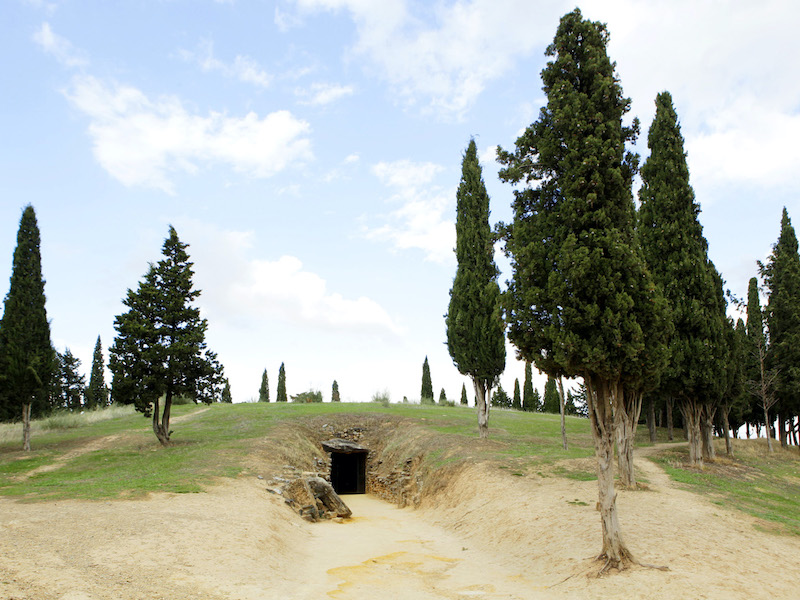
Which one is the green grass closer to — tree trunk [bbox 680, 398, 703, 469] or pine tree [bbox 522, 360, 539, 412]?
tree trunk [bbox 680, 398, 703, 469]

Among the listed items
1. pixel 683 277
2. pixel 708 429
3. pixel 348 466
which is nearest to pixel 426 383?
pixel 348 466

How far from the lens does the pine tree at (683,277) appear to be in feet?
65.1

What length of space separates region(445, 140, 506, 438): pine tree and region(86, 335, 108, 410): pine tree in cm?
4789

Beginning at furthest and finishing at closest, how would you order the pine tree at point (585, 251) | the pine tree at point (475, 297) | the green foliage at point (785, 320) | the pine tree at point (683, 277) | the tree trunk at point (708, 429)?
the green foliage at point (785, 320) → the pine tree at point (475, 297) → the tree trunk at point (708, 429) → the pine tree at point (683, 277) → the pine tree at point (585, 251)

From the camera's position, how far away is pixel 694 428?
65.2 ft

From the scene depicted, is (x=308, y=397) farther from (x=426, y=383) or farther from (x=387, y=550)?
(x=387, y=550)

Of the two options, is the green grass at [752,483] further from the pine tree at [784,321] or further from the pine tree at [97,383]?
the pine tree at [97,383]

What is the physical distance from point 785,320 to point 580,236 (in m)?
27.3

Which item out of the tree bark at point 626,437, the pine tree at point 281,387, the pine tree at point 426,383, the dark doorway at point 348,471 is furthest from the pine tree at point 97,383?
the tree bark at point 626,437

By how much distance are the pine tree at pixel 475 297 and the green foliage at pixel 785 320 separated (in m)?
17.9

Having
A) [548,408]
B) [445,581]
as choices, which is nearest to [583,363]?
[445,581]

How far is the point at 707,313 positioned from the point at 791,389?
14.1m

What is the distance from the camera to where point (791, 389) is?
28.7m

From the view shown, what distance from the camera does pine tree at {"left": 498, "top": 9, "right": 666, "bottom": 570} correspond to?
9711 mm
